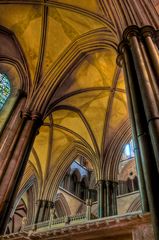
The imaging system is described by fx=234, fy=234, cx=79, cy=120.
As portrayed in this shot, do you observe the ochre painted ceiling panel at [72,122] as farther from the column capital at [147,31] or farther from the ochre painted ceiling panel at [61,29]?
the column capital at [147,31]

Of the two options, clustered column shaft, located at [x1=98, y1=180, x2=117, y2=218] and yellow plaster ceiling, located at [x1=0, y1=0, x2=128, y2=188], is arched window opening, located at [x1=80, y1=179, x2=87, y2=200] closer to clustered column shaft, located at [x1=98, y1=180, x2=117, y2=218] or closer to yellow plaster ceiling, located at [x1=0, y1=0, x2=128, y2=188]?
yellow plaster ceiling, located at [x1=0, y1=0, x2=128, y2=188]

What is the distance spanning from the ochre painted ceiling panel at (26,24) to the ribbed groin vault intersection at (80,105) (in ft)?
0.14

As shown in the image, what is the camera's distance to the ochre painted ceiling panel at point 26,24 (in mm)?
10109

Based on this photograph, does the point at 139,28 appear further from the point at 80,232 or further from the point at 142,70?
the point at 80,232

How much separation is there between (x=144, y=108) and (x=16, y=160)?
484 cm

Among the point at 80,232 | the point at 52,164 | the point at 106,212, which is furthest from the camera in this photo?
the point at 52,164

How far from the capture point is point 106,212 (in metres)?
10.1

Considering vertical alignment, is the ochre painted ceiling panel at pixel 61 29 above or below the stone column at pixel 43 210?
above

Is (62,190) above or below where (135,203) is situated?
above

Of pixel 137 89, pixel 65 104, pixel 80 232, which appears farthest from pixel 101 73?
pixel 80 232

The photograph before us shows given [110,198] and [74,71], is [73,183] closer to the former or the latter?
[110,198]

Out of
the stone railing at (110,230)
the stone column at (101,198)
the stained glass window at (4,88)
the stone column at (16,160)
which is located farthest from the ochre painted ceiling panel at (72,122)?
the stone railing at (110,230)

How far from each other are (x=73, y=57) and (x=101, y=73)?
1556 mm

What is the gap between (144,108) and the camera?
4.53 m
